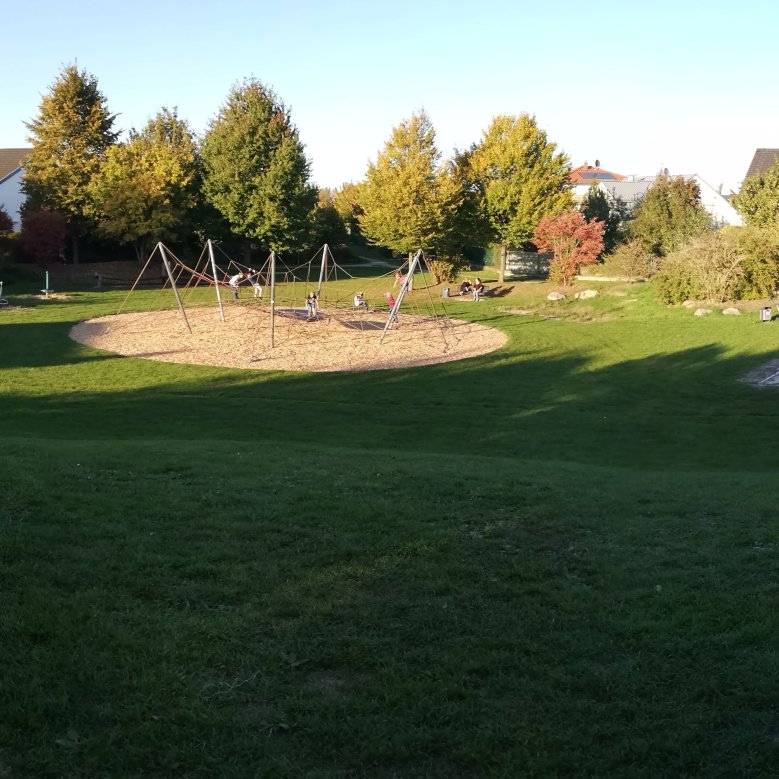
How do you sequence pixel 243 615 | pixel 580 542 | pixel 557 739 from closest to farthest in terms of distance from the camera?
1. pixel 557 739
2. pixel 243 615
3. pixel 580 542

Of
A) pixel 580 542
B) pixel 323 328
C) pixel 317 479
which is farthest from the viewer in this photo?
pixel 323 328

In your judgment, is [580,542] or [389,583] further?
[580,542]

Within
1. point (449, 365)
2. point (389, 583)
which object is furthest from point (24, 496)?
point (449, 365)

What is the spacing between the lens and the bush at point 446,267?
1852 inches

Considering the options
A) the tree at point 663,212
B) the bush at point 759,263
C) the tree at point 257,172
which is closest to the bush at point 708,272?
the bush at point 759,263

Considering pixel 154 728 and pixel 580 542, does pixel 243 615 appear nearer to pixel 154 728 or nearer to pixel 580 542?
pixel 154 728

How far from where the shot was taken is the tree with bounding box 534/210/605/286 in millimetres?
42812

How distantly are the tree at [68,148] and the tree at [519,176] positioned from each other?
23151 millimetres

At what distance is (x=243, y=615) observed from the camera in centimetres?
521

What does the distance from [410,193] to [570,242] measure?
9373 millimetres

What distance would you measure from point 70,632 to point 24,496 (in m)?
3.07

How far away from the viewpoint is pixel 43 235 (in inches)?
1651

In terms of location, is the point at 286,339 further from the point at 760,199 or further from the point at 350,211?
the point at 350,211

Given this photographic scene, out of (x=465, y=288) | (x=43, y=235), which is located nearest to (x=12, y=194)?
(x=43, y=235)
